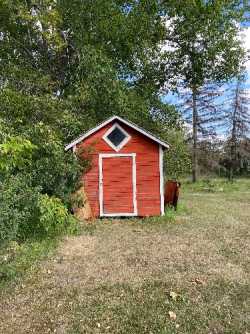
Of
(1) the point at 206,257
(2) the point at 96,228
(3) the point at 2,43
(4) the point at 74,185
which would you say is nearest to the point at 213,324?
(1) the point at 206,257

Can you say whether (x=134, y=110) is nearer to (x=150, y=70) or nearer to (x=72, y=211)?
(x=150, y=70)

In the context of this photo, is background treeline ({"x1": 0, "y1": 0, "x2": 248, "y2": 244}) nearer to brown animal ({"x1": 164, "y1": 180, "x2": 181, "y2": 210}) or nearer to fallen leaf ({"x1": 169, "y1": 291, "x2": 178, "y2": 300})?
brown animal ({"x1": 164, "y1": 180, "x2": 181, "y2": 210})

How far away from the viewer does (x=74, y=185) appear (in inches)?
520

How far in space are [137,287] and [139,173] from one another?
7545mm

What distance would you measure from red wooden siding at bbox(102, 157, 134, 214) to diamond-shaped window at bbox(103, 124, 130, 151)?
17.9 inches

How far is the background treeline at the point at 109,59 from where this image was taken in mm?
17906

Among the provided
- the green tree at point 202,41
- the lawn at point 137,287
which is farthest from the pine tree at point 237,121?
the lawn at point 137,287

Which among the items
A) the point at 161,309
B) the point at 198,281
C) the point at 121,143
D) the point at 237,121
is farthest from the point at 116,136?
the point at 237,121

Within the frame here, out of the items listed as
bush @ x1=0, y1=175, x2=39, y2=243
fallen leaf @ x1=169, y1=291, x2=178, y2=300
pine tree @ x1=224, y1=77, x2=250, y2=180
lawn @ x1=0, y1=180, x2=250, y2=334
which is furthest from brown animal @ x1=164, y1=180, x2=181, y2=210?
pine tree @ x1=224, y1=77, x2=250, y2=180

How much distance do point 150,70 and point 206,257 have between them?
1464 centimetres

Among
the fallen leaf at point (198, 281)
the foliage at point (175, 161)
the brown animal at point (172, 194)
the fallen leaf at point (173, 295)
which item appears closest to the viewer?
the fallen leaf at point (173, 295)

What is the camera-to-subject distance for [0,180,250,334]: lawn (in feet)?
18.4

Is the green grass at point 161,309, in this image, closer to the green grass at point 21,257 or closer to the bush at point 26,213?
the green grass at point 21,257

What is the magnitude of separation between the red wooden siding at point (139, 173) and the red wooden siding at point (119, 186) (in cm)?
25
